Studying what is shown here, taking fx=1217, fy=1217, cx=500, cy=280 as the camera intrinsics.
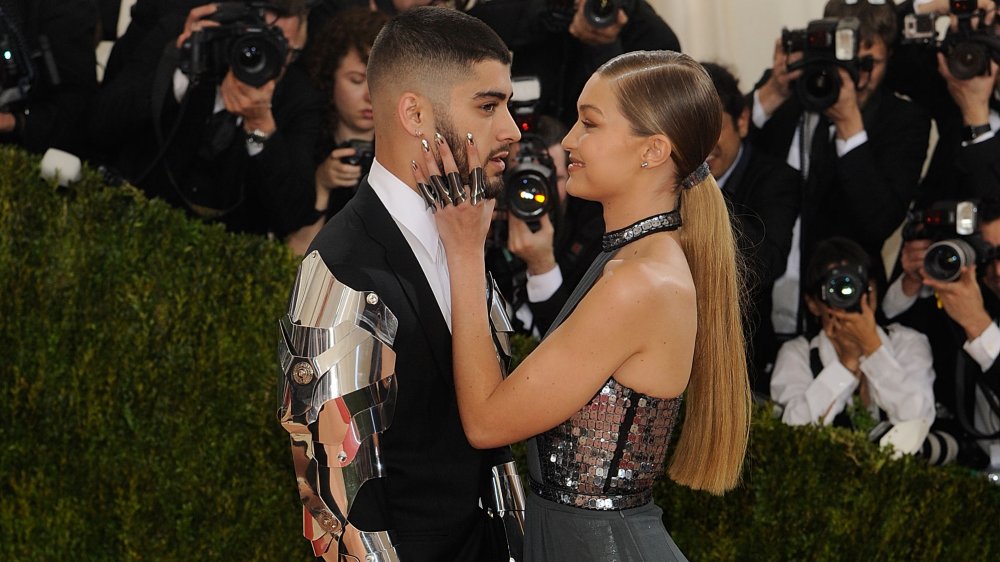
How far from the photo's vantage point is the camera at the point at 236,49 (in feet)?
12.8

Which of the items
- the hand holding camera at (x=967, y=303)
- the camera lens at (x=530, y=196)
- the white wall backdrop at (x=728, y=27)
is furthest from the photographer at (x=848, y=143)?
the white wall backdrop at (x=728, y=27)

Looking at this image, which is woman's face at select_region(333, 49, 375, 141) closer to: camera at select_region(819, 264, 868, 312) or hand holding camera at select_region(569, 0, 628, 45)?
hand holding camera at select_region(569, 0, 628, 45)

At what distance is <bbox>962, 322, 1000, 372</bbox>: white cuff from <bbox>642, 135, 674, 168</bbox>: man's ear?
84.4 inches

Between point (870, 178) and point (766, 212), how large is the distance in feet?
1.30

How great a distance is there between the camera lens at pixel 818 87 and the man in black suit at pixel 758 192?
0.22 metres

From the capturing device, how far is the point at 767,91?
4.66 meters

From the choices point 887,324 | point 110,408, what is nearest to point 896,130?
point 887,324

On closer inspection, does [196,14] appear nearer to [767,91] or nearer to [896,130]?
[767,91]

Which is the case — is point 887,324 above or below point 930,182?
below

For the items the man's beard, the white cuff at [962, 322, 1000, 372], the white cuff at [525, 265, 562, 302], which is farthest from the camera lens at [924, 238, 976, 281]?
the man's beard

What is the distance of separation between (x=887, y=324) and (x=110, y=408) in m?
2.70

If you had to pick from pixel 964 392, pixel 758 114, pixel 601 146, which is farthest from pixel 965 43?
pixel 601 146

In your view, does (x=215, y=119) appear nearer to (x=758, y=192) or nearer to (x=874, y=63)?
(x=758, y=192)

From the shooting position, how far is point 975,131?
14.2 feet
